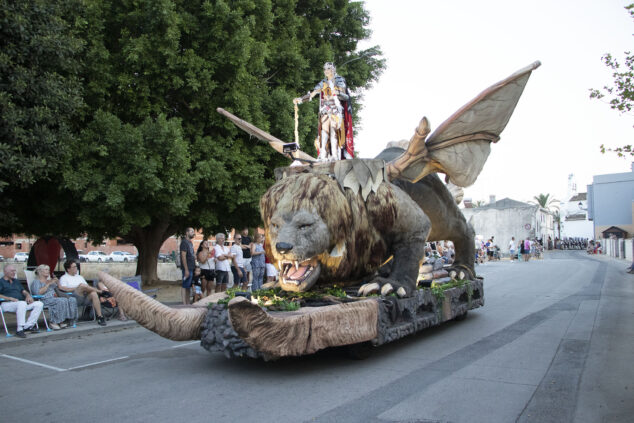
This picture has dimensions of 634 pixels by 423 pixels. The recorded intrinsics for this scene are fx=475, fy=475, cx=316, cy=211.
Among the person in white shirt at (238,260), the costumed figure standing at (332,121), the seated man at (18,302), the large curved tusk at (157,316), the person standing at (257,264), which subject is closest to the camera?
the large curved tusk at (157,316)

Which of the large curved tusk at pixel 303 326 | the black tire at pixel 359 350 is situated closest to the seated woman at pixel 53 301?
the large curved tusk at pixel 303 326

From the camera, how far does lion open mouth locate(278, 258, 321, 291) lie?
4781 millimetres

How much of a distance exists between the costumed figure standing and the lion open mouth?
1.90 meters

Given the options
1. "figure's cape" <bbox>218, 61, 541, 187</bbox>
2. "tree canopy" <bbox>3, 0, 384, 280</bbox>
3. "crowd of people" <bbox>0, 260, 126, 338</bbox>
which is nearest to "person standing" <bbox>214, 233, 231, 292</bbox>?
"tree canopy" <bbox>3, 0, 384, 280</bbox>

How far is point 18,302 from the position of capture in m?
7.22

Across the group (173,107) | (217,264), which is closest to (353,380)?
(217,264)

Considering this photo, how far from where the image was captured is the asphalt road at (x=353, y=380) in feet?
11.2

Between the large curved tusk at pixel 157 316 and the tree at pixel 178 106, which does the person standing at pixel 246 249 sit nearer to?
the tree at pixel 178 106

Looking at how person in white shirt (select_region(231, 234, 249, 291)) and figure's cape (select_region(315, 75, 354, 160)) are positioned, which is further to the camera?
person in white shirt (select_region(231, 234, 249, 291))

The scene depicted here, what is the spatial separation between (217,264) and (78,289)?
2.86 metres

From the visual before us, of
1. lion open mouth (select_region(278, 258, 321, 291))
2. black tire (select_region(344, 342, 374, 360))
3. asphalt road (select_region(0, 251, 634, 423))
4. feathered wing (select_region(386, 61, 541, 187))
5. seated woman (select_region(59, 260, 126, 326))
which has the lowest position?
asphalt road (select_region(0, 251, 634, 423))

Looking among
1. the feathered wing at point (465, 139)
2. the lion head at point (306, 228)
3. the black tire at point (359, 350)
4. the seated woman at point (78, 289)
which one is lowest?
the black tire at point (359, 350)

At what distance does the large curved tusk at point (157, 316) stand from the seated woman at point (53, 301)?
3995 mm

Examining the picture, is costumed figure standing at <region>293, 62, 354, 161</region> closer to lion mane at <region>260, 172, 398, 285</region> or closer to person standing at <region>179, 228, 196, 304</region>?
lion mane at <region>260, 172, 398, 285</region>
